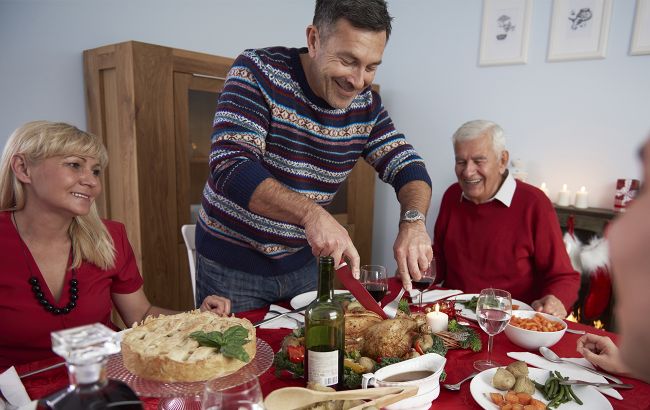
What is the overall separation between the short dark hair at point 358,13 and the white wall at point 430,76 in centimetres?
203

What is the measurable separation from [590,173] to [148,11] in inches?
136

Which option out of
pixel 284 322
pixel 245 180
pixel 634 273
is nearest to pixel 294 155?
pixel 245 180

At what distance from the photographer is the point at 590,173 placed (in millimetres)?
3312

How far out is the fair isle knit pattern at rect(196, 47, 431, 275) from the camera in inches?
60.6

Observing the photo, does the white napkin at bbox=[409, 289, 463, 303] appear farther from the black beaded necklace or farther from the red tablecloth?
the black beaded necklace

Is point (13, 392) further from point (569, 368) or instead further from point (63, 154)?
point (569, 368)

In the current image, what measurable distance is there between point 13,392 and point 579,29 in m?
3.87

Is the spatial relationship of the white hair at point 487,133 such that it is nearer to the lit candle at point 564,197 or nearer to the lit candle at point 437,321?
the lit candle at point 564,197

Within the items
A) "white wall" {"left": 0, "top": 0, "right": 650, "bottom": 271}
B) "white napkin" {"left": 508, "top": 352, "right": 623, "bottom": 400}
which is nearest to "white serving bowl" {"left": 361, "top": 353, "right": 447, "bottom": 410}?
"white napkin" {"left": 508, "top": 352, "right": 623, "bottom": 400}

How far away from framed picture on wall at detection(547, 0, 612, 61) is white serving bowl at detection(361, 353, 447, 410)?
315 centimetres

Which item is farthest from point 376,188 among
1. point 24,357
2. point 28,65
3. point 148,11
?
point 24,357

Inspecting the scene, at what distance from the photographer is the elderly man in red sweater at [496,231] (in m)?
2.29

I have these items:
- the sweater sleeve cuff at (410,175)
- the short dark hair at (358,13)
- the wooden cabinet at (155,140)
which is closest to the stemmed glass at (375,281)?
the sweater sleeve cuff at (410,175)

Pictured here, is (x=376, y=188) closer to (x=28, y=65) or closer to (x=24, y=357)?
(x=28, y=65)
